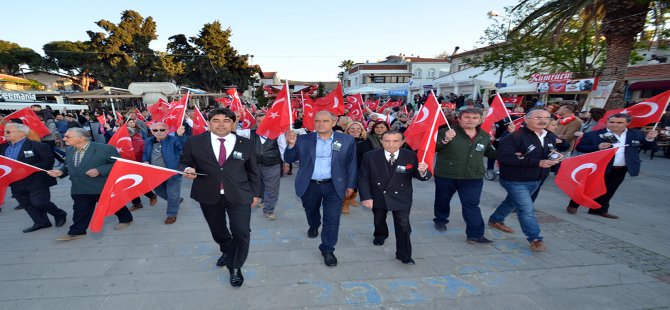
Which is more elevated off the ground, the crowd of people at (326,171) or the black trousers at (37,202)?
the crowd of people at (326,171)

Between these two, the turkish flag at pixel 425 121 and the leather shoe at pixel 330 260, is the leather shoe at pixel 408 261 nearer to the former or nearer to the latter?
the leather shoe at pixel 330 260

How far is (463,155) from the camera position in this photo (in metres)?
3.99

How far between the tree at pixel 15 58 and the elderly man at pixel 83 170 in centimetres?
5941

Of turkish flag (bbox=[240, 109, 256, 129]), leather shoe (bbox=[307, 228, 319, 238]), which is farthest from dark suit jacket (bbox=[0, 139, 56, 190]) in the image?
leather shoe (bbox=[307, 228, 319, 238])

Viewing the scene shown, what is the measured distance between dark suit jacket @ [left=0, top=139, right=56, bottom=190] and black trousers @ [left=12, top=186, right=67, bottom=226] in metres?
0.08

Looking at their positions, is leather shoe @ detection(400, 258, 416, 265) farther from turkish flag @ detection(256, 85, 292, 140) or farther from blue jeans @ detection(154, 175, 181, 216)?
blue jeans @ detection(154, 175, 181, 216)

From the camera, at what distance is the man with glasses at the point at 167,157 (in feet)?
16.3

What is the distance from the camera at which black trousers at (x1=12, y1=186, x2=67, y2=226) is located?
14.7 ft

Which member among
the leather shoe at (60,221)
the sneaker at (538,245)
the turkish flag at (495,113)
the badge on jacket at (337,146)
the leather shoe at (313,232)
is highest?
the turkish flag at (495,113)

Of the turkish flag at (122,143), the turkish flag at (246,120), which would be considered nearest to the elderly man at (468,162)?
the turkish flag at (246,120)

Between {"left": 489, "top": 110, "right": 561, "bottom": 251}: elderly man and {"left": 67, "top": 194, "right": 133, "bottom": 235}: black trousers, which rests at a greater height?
{"left": 489, "top": 110, "right": 561, "bottom": 251}: elderly man

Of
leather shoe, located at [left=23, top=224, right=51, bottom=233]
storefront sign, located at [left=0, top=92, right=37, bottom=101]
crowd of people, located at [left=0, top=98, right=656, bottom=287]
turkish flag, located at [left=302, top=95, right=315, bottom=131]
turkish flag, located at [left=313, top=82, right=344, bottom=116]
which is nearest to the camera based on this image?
crowd of people, located at [left=0, top=98, right=656, bottom=287]

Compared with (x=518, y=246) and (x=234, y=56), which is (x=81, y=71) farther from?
(x=518, y=246)

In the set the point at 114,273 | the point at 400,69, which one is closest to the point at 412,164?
the point at 114,273
